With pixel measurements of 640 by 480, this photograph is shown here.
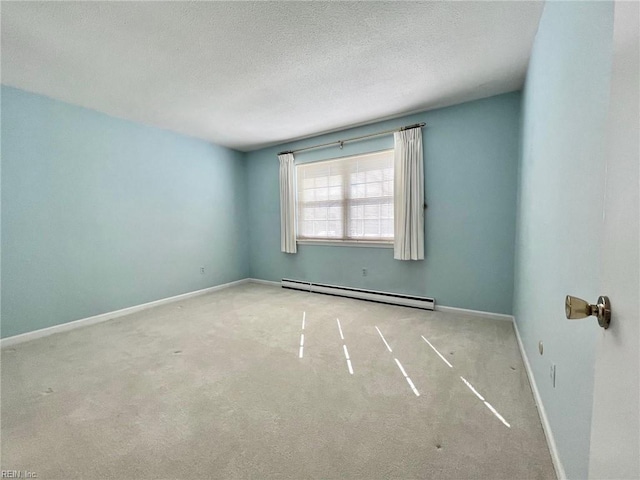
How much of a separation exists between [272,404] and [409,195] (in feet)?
8.99

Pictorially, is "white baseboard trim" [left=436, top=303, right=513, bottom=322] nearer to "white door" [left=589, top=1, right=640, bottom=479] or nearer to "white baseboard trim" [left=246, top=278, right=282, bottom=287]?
"white baseboard trim" [left=246, top=278, right=282, bottom=287]

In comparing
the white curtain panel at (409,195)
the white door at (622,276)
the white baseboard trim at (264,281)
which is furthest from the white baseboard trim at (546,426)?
the white baseboard trim at (264,281)

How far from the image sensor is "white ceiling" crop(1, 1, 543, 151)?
173 cm

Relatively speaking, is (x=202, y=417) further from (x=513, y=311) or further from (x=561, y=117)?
(x=513, y=311)

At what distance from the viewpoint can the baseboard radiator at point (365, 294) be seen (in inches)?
135

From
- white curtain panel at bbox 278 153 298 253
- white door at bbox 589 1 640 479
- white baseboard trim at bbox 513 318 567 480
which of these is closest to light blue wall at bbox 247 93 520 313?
white curtain panel at bbox 278 153 298 253

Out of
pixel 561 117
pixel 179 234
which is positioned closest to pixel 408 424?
pixel 561 117

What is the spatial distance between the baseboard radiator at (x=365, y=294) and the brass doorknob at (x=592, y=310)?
3012mm

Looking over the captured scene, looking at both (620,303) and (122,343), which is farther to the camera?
(122,343)

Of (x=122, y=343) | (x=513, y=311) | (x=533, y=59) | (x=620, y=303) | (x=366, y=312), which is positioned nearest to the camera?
(x=620, y=303)

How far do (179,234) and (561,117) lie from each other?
14.2 ft

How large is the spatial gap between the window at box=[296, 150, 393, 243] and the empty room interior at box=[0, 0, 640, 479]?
0.11 feet

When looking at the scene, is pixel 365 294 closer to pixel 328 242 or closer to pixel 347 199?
pixel 328 242

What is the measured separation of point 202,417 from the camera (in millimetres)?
1582
